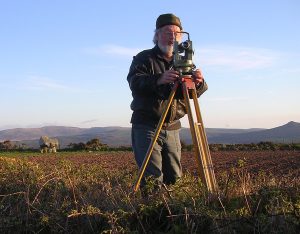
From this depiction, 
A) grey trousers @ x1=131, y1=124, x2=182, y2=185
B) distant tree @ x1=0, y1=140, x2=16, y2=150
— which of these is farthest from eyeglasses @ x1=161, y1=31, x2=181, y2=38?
distant tree @ x1=0, y1=140, x2=16, y2=150

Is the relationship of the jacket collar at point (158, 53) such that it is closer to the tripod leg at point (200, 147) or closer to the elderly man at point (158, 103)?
the elderly man at point (158, 103)

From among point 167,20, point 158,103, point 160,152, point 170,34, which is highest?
point 167,20

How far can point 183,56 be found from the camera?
471 cm

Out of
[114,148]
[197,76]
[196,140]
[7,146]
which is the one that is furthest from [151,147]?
[7,146]

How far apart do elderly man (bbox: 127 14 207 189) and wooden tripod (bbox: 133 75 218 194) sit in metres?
0.16

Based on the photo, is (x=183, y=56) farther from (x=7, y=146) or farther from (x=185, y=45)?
(x=7, y=146)

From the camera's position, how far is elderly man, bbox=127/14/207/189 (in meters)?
4.88

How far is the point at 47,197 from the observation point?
14.9ft

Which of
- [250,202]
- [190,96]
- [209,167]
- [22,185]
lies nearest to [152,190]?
[209,167]

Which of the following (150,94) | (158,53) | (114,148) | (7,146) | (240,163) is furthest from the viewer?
(7,146)

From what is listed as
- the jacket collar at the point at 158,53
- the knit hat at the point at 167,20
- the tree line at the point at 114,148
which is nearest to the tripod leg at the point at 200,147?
the jacket collar at the point at 158,53

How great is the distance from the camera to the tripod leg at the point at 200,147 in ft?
14.2

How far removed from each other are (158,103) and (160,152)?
0.53 m

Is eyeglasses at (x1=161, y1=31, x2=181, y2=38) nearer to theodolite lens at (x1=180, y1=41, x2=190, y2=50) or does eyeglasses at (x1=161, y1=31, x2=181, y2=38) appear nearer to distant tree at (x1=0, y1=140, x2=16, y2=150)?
theodolite lens at (x1=180, y1=41, x2=190, y2=50)
